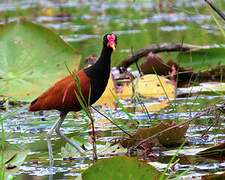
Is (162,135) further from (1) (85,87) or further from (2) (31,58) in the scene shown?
(2) (31,58)

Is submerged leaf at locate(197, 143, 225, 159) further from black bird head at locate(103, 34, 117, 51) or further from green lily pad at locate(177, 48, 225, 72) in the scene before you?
green lily pad at locate(177, 48, 225, 72)

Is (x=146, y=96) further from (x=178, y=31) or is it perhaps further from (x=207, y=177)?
(x=178, y=31)

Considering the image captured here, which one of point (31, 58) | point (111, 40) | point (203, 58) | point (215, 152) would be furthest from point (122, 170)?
point (203, 58)

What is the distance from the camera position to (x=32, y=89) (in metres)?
5.45

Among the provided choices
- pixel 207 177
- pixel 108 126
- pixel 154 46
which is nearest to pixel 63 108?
pixel 108 126

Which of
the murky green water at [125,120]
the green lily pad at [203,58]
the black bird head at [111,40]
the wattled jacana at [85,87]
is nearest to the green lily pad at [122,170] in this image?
the murky green water at [125,120]

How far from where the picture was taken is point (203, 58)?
241 inches

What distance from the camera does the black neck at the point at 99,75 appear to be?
3.93m

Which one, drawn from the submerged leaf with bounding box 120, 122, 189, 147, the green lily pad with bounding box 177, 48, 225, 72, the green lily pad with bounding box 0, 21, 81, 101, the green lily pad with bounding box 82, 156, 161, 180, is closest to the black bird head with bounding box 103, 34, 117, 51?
the submerged leaf with bounding box 120, 122, 189, 147

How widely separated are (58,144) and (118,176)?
4.61ft

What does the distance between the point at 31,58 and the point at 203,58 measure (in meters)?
1.97

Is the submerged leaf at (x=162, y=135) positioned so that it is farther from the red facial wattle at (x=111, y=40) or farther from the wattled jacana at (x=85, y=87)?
the red facial wattle at (x=111, y=40)

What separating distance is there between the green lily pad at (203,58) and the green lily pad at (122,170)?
3363mm

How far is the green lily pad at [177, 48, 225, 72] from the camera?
6129 millimetres
